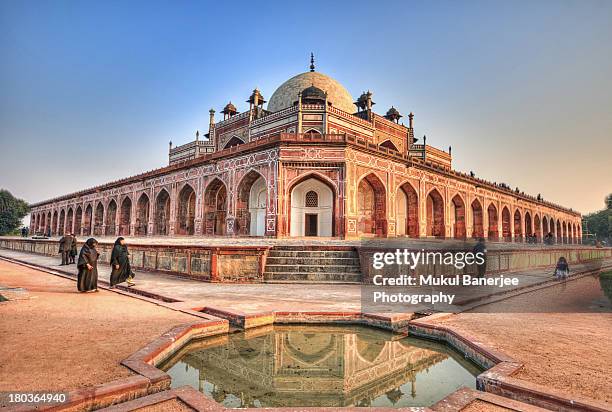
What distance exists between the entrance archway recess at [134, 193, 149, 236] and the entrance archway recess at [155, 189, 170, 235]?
2.02 metres

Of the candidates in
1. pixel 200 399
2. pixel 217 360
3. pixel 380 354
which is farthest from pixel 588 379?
pixel 217 360

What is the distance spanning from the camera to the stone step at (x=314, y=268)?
874 cm

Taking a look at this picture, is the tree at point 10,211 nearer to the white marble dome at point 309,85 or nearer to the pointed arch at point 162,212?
the pointed arch at point 162,212

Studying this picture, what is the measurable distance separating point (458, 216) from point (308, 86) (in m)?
13.7

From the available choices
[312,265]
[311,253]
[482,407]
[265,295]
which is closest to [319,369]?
→ [482,407]

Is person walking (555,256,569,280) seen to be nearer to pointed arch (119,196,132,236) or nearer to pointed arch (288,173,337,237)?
pointed arch (288,173,337,237)

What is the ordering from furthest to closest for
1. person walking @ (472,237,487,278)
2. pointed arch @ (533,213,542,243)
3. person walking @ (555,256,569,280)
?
pointed arch @ (533,213,542,243), person walking @ (555,256,569,280), person walking @ (472,237,487,278)

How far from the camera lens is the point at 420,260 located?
324 inches

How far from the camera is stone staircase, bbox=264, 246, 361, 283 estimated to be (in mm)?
8516

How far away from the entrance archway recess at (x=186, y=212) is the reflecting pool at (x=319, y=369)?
65.8 feet

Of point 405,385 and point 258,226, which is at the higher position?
point 258,226

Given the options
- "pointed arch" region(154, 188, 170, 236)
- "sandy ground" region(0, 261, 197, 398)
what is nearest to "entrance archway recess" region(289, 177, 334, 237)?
"pointed arch" region(154, 188, 170, 236)

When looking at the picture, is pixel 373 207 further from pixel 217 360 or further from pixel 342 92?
pixel 217 360

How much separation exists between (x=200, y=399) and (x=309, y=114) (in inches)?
797
